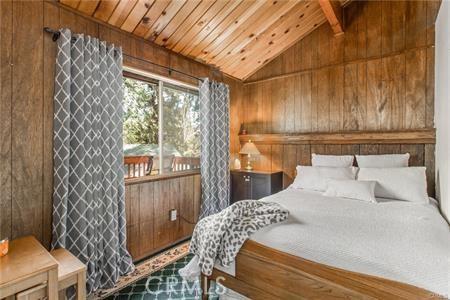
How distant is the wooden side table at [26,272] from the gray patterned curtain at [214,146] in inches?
79.6

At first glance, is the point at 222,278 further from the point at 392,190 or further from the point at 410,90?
the point at 410,90

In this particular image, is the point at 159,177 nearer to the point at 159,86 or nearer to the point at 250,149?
the point at 159,86

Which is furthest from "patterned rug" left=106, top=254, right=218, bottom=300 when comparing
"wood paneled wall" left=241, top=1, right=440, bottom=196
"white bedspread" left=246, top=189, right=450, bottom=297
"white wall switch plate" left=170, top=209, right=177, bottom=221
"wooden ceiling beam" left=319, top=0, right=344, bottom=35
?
"wooden ceiling beam" left=319, top=0, right=344, bottom=35

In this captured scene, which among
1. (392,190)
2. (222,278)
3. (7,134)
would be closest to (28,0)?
(7,134)

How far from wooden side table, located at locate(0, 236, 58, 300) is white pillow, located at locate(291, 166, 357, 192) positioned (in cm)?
256

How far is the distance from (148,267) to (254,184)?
1886 millimetres

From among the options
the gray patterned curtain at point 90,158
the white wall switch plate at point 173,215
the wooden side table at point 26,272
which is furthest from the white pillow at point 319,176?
the wooden side table at point 26,272

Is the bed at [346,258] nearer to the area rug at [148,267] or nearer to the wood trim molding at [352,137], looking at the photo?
the area rug at [148,267]

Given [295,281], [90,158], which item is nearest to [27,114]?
[90,158]

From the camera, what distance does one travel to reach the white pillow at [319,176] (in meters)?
2.83

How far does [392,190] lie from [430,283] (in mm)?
1552

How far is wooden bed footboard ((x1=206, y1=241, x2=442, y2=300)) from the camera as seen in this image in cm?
117

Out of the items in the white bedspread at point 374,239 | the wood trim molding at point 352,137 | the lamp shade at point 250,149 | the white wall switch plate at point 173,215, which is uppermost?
the wood trim molding at point 352,137

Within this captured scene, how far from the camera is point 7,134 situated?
1702 millimetres
